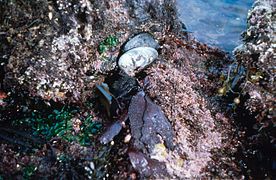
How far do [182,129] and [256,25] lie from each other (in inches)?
69.7

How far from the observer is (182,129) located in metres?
3.52

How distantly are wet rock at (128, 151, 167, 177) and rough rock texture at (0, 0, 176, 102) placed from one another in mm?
1153

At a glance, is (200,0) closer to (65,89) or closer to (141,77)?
(141,77)

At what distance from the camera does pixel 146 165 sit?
306cm

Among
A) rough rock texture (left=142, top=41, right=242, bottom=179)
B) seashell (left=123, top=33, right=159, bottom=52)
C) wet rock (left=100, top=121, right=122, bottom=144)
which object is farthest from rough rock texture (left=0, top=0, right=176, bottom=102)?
rough rock texture (left=142, top=41, right=242, bottom=179)

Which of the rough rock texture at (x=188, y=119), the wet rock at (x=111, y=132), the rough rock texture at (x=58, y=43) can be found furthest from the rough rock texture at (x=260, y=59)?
the rough rock texture at (x=58, y=43)

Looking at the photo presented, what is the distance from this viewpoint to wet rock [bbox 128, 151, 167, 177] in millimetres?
3025

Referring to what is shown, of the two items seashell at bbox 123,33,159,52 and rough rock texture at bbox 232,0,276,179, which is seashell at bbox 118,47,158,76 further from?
rough rock texture at bbox 232,0,276,179

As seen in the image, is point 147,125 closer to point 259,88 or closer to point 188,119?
point 188,119

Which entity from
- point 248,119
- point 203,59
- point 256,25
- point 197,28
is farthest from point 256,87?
point 197,28

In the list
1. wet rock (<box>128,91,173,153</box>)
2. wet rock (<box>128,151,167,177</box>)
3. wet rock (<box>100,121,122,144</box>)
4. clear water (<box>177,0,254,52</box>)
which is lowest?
wet rock (<box>128,151,167,177</box>)

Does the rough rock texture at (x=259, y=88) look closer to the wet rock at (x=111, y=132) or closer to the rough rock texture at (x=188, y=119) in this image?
the rough rock texture at (x=188, y=119)

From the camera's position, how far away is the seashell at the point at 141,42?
4.15 metres

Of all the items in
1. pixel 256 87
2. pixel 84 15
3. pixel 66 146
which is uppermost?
pixel 84 15
